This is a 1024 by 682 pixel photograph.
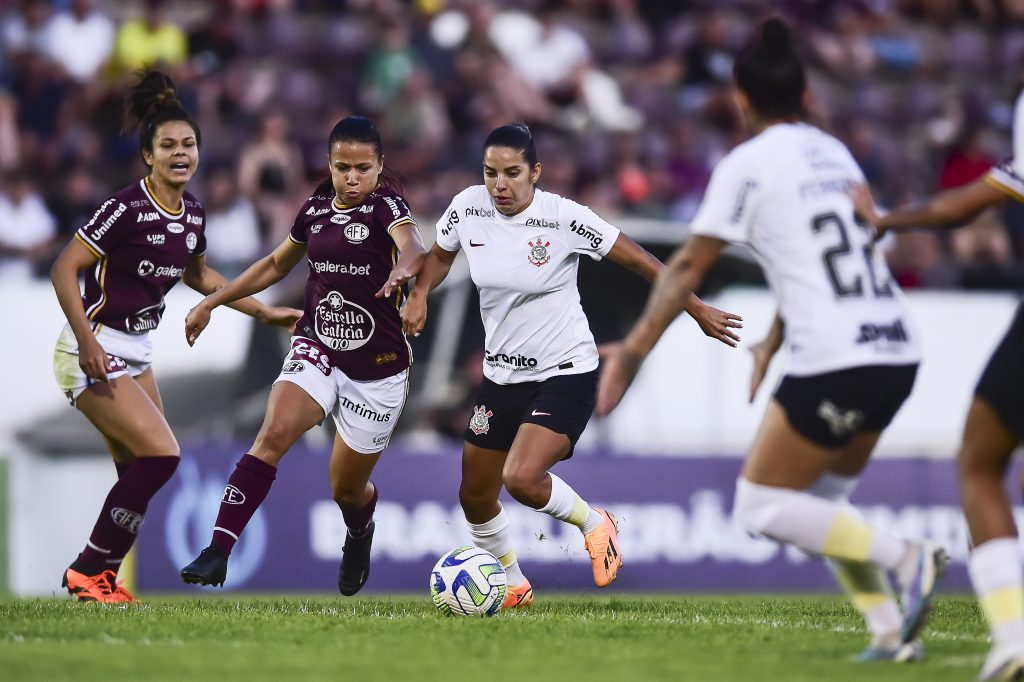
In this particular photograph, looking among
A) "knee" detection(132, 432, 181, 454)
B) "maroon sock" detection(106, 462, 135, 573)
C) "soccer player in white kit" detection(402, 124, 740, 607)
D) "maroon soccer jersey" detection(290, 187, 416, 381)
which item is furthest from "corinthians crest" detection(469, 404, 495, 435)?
"maroon sock" detection(106, 462, 135, 573)

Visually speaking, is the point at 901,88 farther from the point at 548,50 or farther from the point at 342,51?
the point at 342,51

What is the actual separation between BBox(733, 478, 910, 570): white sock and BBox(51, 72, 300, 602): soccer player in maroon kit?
4039 millimetres

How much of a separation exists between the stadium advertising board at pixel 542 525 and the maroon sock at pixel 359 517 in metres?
4.23

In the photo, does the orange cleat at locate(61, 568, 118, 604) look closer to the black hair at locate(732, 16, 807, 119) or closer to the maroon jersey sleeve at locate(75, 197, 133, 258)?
the maroon jersey sleeve at locate(75, 197, 133, 258)

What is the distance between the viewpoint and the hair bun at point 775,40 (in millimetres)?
5758

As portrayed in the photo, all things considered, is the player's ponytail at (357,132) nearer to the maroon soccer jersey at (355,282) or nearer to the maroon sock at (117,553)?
the maroon soccer jersey at (355,282)

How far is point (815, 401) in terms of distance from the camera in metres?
5.61

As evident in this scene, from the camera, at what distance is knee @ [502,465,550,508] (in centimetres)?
804

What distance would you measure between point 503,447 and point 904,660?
3026 mm

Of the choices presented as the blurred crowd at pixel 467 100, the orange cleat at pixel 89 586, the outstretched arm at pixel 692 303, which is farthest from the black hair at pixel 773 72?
the blurred crowd at pixel 467 100

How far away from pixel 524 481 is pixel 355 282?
4.69 feet

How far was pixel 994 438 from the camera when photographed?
5652mm

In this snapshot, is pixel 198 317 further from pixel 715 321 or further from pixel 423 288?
pixel 715 321

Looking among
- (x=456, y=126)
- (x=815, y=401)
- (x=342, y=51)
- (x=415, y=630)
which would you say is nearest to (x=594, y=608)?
(x=415, y=630)
